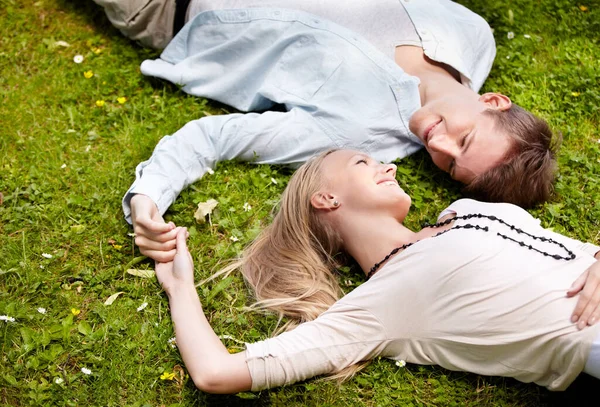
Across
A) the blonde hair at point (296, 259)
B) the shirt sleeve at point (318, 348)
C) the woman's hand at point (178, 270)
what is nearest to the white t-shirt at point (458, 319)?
the shirt sleeve at point (318, 348)

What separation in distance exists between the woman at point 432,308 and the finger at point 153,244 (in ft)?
0.43

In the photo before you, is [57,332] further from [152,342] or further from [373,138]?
[373,138]

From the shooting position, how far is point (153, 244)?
12.7 feet

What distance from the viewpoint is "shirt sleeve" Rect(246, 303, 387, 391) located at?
3242mm

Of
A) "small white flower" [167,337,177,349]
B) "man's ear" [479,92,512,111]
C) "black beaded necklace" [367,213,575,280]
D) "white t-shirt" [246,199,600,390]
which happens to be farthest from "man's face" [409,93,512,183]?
"small white flower" [167,337,177,349]

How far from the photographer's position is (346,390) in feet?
11.2

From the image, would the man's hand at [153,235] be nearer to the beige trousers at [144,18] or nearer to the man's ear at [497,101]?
the beige trousers at [144,18]

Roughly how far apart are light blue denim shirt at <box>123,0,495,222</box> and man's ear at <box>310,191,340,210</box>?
0.63 m

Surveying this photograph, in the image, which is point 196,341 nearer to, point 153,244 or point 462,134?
point 153,244

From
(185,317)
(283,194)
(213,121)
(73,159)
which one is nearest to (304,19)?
(213,121)

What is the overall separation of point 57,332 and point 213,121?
1.64 meters

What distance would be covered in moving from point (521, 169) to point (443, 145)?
48 cm

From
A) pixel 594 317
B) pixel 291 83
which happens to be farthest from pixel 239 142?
pixel 594 317

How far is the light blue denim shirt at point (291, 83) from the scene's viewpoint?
4.41m
